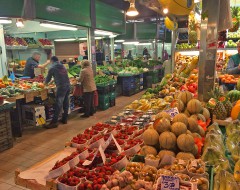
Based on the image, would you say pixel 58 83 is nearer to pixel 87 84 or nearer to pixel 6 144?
pixel 87 84

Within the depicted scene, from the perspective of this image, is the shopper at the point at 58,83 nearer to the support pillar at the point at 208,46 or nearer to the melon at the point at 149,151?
the support pillar at the point at 208,46

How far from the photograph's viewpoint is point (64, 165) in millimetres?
2143

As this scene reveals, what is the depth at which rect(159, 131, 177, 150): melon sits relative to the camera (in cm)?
213

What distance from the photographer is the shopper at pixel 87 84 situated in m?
7.13

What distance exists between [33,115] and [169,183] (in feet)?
16.9

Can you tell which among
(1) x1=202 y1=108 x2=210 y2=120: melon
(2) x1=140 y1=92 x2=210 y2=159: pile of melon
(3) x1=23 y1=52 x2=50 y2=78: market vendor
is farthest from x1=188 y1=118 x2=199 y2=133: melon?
(3) x1=23 y1=52 x2=50 y2=78: market vendor

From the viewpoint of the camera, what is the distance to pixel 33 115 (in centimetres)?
595

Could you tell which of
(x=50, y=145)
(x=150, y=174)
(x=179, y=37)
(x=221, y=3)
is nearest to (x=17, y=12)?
(x=50, y=145)

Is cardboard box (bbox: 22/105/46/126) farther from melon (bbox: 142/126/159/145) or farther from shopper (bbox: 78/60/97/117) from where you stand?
melon (bbox: 142/126/159/145)

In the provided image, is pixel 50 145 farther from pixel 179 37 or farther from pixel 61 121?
pixel 179 37

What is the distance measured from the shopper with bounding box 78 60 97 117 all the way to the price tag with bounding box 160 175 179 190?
590cm

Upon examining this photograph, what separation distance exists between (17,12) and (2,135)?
114 inches

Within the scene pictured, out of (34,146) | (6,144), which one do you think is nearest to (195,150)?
(34,146)

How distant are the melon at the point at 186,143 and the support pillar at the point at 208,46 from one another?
176 centimetres
